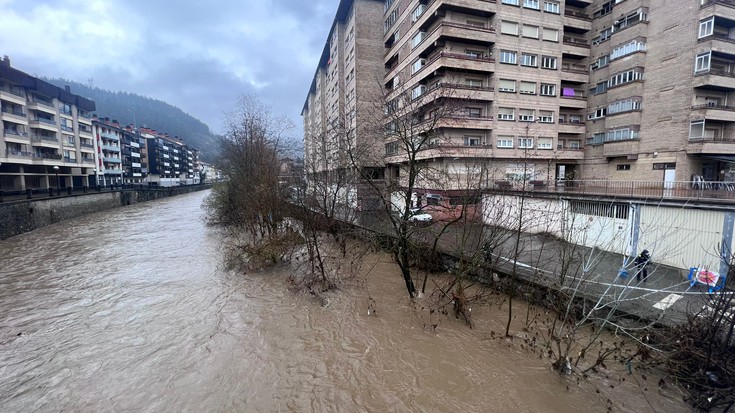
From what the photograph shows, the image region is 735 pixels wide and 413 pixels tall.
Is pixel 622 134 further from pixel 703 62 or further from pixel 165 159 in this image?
pixel 165 159

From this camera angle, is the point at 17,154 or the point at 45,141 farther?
the point at 45,141

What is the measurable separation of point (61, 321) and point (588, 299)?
47.9 feet

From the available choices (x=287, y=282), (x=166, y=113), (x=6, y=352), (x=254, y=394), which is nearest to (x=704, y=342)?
(x=254, y=394)

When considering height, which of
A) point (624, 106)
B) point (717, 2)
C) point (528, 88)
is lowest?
point (624, 106)

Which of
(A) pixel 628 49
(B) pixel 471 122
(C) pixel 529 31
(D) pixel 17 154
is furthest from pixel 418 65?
(D) pixel 17 154

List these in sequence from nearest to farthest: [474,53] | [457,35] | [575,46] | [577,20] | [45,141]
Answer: [457,35] → [474,53] → [577,20] → [575,46] → [45,141]

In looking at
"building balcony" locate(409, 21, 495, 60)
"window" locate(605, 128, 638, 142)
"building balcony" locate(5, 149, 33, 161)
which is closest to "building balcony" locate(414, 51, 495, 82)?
"building balcony" locate(409, 21, 495, 60)

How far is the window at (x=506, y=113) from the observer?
27578 millimetres

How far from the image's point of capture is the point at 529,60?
92.1 ft

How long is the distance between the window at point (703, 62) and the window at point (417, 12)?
21109 millimetres

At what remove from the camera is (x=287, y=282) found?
1213 centimetres

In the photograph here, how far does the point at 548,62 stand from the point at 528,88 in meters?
3.29

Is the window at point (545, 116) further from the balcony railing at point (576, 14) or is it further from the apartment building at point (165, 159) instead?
the apartment building at point (165, 159)

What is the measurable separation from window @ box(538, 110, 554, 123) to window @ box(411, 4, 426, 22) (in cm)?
1402
